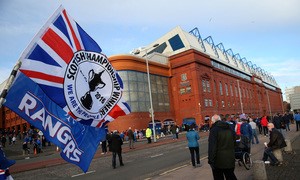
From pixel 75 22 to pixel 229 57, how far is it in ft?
329

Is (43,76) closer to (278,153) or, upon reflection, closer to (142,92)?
(278,153)

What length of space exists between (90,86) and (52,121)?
0.85 m

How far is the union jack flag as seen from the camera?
151 inches

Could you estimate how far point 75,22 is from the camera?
4.66 m

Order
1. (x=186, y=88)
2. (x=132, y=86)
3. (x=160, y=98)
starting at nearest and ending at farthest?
1. (x=132, y=86)
2. (x=160, y=98)
3. (x=186, y=88)

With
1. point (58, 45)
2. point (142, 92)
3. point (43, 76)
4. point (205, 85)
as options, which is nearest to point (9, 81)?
point (43, 76)

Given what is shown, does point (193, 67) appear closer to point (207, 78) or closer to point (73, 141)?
point (207, 78)

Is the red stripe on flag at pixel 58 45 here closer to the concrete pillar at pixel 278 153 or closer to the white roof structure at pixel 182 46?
the concrete pillar at pixel 278 153

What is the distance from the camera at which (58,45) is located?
4195 millimetres

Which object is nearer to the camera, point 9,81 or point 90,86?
point 9,81

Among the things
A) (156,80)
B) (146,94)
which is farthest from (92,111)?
(156,80)

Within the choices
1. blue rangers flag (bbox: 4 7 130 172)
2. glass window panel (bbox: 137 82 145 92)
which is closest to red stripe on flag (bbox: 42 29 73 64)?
blue rangers flag (bbox: 4 7 130 172)

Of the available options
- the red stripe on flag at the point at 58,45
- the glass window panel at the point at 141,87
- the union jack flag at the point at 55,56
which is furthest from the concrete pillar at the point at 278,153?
the glass window panel at the point at 141,87

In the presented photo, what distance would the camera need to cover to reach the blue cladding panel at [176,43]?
71.4 metres
